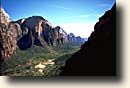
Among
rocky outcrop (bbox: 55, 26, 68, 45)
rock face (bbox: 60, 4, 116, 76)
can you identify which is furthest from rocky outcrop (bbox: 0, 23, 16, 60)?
rock face (bbox: 60, 4, 116, 76)

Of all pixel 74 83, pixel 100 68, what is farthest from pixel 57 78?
pixel 100 68

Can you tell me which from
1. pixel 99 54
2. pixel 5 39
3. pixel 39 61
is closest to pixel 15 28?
pixel 5 39

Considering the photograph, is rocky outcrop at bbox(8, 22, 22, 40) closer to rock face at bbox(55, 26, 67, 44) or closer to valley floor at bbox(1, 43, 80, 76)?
valley floor at bbox(1, 43, 80, 76)

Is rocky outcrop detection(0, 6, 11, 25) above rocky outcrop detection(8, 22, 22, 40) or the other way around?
above

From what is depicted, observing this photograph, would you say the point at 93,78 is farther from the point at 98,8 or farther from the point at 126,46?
the point at 98,8

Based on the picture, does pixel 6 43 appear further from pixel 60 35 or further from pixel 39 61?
pixel 60 35

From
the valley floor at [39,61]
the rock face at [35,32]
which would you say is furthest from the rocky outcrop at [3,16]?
the valley floor at [39,61]

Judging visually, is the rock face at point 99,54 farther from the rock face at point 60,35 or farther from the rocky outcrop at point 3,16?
the rocky outcrop at point 3,16
